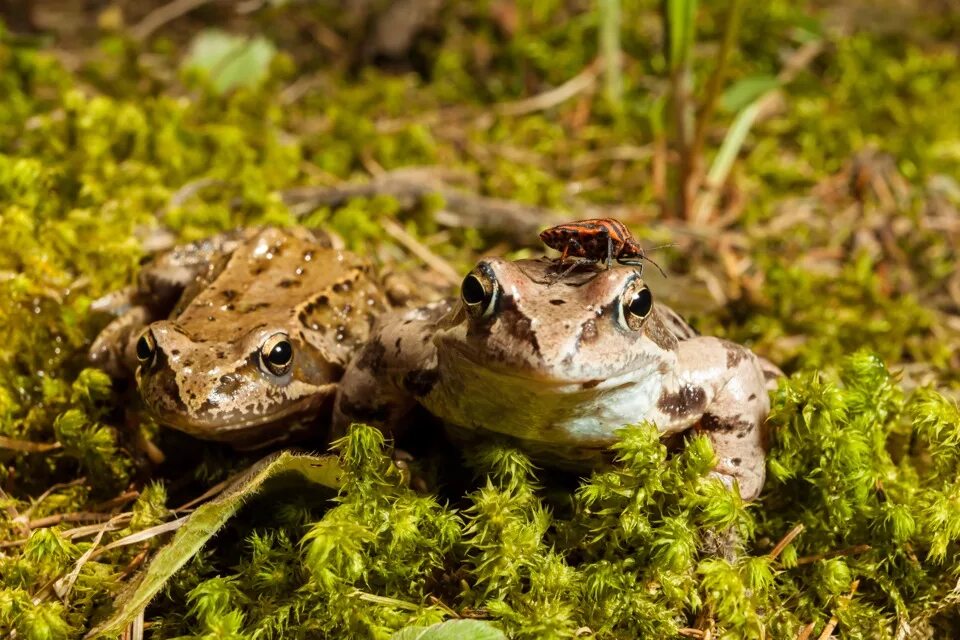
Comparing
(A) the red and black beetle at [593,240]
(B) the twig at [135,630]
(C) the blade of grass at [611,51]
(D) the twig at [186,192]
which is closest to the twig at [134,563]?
(B) the twig at [135,630]

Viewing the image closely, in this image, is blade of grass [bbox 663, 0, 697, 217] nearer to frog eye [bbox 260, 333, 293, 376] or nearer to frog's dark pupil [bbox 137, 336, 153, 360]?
frog eye [bbox 260, 333, 293, 376]

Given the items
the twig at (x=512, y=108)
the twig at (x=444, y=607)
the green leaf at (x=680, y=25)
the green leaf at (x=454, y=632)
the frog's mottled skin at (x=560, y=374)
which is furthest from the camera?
the twig at (x=512, y=108)

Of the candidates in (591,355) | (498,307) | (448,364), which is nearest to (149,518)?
(448,364)

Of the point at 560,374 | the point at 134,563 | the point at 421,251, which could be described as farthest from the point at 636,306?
the point at 421,251

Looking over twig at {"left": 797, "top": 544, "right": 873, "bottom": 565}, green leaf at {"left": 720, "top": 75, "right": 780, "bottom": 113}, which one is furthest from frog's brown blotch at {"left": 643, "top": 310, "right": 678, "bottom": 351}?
green leaf at {"left": 720, "top": 75, "right": 780, "bottom": 113}

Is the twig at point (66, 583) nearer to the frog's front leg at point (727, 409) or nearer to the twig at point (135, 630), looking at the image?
the twig at point (135, 630)

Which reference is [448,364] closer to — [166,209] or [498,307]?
[498,307]
